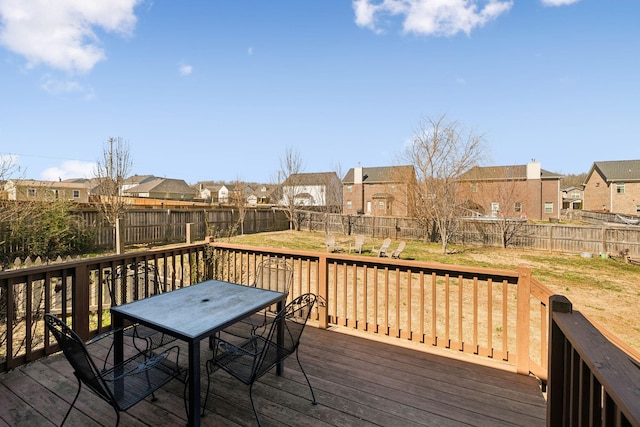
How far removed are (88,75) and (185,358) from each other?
1093 centimetres

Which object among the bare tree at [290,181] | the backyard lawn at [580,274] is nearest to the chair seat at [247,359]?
the backyard lawn at [580,274]

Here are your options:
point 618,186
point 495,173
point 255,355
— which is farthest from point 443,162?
point 618,186

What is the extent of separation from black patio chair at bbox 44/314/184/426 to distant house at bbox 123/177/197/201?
37657 millimetres

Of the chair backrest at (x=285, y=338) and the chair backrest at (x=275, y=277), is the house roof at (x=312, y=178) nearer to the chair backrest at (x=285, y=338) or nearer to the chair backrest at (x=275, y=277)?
the chair backrest at (x=275, y=277)

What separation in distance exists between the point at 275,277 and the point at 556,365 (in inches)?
107

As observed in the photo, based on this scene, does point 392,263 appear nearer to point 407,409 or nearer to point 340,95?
point 407,409

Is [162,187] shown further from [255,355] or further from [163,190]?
[255,355]

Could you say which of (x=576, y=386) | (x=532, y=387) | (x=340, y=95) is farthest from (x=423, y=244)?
(x=576, y=386)

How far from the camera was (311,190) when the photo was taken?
33.9 m

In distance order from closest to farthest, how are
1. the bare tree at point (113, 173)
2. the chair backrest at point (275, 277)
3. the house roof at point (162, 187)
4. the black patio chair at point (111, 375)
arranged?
the black patio chair at point (111, 375), the chair backrest at point (275, 277), the bare tree at point (113, 173), the house roof at point (162, 187)

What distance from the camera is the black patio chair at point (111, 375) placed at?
1583mm

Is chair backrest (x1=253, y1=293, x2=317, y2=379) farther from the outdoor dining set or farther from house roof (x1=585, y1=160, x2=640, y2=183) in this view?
house roof (x1=585, y1=160, x2=640, y2=183)

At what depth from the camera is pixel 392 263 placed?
3297 millimetres

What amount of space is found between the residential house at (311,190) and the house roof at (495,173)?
9.84m
